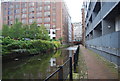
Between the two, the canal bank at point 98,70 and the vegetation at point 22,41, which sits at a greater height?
the vegetation at point 22,41

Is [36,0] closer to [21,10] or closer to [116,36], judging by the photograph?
[21,10]

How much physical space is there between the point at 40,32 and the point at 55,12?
30279 millimetres

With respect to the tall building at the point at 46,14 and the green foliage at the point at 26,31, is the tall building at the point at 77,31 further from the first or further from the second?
the green foliage at the point at 26,31

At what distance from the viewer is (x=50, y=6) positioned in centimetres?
6694

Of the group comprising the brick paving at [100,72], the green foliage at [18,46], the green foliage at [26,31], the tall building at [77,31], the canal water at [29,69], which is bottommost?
the canal water at [29,69]

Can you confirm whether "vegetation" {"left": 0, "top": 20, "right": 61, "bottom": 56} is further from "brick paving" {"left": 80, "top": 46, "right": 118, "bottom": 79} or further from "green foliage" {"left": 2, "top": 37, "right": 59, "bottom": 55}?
"brick paving" {"left": 80, "top": 46, "right": 118, "bottom": 79}

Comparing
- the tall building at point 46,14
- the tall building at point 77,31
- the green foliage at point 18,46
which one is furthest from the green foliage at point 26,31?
the tall building at point 77,31

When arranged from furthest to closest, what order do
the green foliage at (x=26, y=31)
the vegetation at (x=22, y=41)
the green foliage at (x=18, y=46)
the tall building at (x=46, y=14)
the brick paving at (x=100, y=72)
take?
the tall building at (x=46, y=14) < the green foliage at (x=26, y=31) < the vegetation at (x=22, y=41) < the green foliage at (x=18, y=46) < the brick paving at (x=100, y=72)

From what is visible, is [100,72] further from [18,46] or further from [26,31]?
[26,31]

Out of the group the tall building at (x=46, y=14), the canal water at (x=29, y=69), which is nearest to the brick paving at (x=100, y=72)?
the canal water at (x=29, y=69)

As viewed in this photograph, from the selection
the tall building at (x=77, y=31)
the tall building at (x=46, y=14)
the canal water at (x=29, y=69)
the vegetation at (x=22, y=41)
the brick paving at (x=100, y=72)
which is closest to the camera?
the brick paving at (x=100, y=72)

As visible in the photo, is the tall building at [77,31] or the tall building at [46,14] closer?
the tall building at [46,14]

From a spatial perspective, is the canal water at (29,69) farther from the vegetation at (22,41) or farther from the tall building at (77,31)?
the tall building at (77,31)

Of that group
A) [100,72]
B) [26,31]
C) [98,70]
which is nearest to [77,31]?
[26,31]
